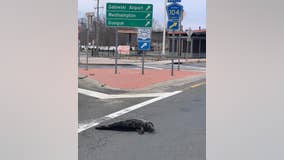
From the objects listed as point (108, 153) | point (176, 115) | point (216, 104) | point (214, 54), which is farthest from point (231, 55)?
point (176, 115)

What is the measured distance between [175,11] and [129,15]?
214cm

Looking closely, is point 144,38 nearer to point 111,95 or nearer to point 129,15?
point 129,15

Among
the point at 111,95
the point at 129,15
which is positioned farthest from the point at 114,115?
the point at 129,15

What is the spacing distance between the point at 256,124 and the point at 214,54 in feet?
2.67

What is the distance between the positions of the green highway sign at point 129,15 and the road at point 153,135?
867cm

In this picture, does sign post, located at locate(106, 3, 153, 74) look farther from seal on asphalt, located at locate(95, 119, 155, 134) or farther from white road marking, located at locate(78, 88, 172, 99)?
seal on asphalt, located at locate(95, 119, 155, 134)

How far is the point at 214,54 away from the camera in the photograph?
14.7 feet

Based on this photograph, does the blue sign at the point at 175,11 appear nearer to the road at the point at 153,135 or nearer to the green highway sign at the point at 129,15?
the green highway sign at the point at 129,15

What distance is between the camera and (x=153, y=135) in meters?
7.64

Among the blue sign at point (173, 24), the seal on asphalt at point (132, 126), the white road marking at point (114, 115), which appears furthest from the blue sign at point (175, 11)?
the seal on asphalt at point (132, 126)

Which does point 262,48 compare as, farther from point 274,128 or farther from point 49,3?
point 49,3

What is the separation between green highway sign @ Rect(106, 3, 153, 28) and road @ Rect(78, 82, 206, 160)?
8672 mm

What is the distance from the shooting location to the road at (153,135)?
20.9 feet

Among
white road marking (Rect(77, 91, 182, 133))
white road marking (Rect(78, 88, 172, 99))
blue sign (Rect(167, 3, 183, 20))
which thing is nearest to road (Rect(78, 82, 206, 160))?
white road marking (Rect(77, 91, 182, 133))
